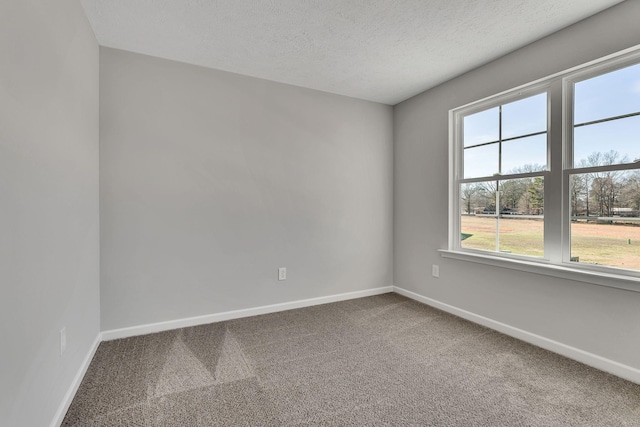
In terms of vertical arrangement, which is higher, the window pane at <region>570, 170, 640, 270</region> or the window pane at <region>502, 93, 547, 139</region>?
the window pane at <region>502, 93, 547, 139</region>

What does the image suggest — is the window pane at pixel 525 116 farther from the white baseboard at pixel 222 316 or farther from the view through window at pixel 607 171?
the white baseboard at pixel 222 316

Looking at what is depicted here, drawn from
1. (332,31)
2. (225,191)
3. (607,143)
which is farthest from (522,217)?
(225,191)

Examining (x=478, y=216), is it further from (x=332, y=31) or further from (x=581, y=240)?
(x=332, y=31)

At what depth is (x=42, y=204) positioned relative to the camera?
53.5 inches

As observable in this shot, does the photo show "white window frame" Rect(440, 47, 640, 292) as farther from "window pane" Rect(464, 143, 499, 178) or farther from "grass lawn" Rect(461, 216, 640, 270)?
"window pane" Rect(464, 143, 499, 178)

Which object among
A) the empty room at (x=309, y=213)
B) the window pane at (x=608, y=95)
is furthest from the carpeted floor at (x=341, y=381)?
the window pane at (x=608, y=95)

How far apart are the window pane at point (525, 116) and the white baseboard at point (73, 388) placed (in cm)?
364

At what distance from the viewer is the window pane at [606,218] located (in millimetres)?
1962

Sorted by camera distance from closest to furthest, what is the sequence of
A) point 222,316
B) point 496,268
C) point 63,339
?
1. point 63,339
2. point 496,268
3. point 222,316

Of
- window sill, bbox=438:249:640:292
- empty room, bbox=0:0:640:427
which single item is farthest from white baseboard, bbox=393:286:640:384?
window sill, bbox=438:249:640:292

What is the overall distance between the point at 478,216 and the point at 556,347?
1.22 meters

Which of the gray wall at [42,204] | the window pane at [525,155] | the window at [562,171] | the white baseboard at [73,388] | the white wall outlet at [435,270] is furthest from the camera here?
the white wall outlet at [435,270]

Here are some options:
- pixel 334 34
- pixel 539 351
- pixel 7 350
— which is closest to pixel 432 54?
pixel 334 34

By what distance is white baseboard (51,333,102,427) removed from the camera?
4.84 ft
